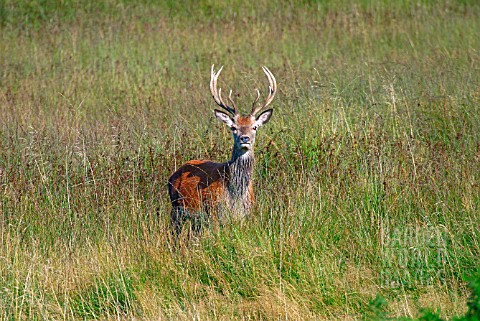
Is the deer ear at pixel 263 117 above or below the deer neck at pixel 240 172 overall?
above

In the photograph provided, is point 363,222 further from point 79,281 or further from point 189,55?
point 189,55

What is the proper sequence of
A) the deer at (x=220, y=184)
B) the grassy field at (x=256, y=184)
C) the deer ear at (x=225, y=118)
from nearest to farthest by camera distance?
the grassy field at (x=256, y=184)
the deer at (x=220, y=184)
the deer ear at (x=225, y=118)

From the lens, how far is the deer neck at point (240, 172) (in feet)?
22.2

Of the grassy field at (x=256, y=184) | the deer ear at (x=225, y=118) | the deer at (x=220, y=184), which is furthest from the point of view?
the deer ear at (x=225, y=118)

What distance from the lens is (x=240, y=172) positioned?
22.4 feet

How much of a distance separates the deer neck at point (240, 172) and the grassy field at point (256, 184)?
19 cm

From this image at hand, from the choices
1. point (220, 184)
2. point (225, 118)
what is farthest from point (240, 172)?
point (225, 118)

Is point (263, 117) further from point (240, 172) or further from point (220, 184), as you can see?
point (220, 184)

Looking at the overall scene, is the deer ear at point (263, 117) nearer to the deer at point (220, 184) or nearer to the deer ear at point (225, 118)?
the deer at point (220, 184)

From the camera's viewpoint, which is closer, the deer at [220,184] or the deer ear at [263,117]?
the deer at [220,184]

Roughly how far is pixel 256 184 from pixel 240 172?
1.37 feet

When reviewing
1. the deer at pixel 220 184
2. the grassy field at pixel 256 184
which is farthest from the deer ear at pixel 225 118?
the grassy field at pixel 256 184

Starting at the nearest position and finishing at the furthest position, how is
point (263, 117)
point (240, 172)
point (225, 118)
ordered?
point (240, 172) → point (225, 118) → point (263, 117)

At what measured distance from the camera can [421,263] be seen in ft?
18.3
